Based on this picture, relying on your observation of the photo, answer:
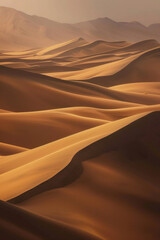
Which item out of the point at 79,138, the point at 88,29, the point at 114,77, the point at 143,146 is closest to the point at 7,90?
the point at 79,138

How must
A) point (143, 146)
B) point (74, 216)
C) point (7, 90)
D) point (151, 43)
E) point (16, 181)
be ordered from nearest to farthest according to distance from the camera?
1. point (74, 216)
2. point (16, 181)
3. point (143, 146)
4. point (7, 90)
5. point (151, 43)

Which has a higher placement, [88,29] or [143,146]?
[88,29]

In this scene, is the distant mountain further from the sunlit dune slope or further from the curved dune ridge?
the sunlit dune slope

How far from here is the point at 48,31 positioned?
156 m

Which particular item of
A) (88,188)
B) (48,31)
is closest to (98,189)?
(88,188)

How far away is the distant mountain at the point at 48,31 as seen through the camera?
129 metres

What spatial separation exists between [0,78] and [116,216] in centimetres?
1587

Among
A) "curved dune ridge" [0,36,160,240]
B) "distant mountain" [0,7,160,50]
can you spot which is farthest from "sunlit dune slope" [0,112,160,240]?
"distant mountain" [0,7,160,50]

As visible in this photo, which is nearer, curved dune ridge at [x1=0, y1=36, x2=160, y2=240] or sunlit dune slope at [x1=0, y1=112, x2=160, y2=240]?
curved dune ridge at [x1=0, y1=36, x2=160, y2=240]

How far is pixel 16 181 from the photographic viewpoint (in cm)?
515

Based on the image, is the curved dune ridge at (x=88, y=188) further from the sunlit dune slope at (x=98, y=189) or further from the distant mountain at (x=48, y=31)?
the distant mountain at (x=48, y=31)

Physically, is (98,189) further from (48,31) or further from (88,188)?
(48,31)

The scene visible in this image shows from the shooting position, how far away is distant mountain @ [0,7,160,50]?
12912cm

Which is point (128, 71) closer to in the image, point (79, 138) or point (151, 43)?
point (151, 43)
